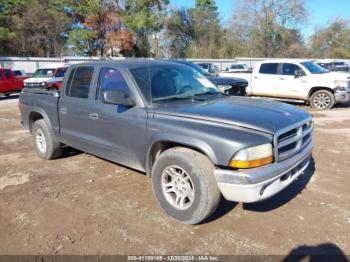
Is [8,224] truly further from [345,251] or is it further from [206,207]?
[345,251]

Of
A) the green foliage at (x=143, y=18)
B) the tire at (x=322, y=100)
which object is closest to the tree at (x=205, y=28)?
the green foliage at (x=143, y=18)

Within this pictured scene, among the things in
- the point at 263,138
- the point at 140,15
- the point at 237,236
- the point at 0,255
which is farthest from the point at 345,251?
the point at 140,15

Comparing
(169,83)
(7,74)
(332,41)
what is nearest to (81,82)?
(169,83)

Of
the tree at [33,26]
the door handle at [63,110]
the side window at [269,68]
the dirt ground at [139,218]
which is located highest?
the tree at [33,26]

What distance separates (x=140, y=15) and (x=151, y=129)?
37.2 meters

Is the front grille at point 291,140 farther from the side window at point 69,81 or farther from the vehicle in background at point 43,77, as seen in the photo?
the vehicle in background at point 43,77

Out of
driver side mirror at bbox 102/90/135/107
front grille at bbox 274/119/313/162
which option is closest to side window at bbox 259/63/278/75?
front grille at bbox 274/119/313/162

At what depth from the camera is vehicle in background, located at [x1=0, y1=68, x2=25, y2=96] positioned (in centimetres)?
1859

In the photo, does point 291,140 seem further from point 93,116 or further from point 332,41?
A: point 332,41

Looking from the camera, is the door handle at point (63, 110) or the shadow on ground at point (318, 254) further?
the door handle at point (63, 110)

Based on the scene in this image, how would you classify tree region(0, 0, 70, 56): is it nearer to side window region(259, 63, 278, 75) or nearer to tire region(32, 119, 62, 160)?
side window region(259, 63, 278, 75)

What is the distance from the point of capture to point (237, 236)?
3.44 meters

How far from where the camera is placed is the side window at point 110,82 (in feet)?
14.1

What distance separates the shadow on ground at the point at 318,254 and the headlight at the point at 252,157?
2.92ft
